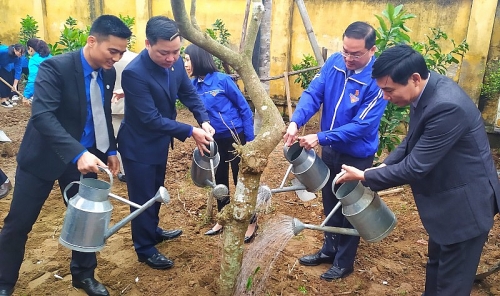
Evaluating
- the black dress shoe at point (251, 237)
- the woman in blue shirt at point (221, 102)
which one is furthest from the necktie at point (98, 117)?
the black dress shoe at point (251, 237)

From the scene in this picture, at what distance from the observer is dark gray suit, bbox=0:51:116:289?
252 centimetres

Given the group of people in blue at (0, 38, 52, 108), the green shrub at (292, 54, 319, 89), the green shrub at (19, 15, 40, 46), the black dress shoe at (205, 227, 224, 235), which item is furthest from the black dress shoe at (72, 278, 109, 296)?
the green shrub at (19, 15, 40, 46)

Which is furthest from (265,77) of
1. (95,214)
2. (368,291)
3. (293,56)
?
(95,214)

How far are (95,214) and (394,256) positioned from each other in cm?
257

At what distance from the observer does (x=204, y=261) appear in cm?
350

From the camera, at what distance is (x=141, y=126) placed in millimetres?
3152

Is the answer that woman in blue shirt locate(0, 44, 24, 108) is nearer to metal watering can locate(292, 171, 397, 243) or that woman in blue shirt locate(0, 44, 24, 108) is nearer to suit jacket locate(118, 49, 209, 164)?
suit jacket locate(118, 49, 209, 164)

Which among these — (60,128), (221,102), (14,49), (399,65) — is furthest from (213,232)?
(14,49)

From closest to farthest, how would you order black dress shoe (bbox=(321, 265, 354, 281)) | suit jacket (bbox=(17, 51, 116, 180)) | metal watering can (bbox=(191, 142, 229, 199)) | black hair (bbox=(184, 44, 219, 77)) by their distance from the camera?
suit jacket (bbox=(17, 51, 116, 180)) → metal watering can (bbox=(191, 142, 229, 199)) → black dress shoe (bbox=(321, 265, 354, 281)) → black hair (bbox=(184, 44, 219, 77))

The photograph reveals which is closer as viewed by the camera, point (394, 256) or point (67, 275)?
point (67, 275)

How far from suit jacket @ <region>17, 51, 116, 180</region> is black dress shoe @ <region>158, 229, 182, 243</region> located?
137 centimetres

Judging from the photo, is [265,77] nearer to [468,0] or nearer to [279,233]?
[279,233]

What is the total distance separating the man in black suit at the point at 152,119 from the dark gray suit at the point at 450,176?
53.9 inches

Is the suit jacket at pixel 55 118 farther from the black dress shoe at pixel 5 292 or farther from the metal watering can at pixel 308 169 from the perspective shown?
the metal watering can at pixel 308 169
